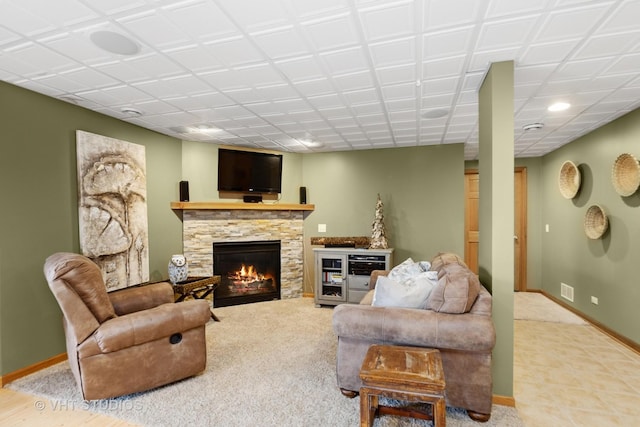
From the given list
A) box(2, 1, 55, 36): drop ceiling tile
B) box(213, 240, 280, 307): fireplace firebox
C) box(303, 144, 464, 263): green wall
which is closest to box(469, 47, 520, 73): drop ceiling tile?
box(2, 1, 55, 36): drop ceiling tile

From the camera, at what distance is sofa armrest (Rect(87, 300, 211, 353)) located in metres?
2.26

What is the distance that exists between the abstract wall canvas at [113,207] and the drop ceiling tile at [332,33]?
270 centimetres

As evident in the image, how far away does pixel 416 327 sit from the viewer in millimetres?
2158

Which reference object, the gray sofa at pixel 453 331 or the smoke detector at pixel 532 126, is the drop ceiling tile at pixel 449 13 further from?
the smoke detector at pixel 532 126

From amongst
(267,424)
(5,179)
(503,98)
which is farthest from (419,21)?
(5,179)

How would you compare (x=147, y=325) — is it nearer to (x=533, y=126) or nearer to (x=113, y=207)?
(x=113, y=207)

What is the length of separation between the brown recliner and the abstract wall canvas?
1.09 meters

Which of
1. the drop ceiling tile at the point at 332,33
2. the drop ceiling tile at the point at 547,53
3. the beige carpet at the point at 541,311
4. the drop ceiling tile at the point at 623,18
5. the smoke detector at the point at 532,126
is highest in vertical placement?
the drop ceiling tile at the point at 332,33

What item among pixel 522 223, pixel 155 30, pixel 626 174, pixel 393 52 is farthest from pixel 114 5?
pixel 522 223

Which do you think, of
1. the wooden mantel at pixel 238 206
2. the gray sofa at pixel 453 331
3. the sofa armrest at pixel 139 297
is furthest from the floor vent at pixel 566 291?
the sofa armrest at pixel 139 297

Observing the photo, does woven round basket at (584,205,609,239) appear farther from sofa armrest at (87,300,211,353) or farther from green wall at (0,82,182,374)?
green wall at (0,82,182,374)

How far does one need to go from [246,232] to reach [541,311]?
→ 15.1 feet

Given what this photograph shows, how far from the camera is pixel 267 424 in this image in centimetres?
211

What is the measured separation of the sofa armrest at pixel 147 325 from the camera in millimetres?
2264
